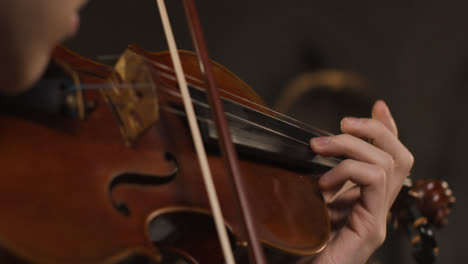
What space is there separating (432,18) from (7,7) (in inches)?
78.5

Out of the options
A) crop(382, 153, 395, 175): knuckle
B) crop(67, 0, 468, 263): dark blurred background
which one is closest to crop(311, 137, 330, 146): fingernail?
crop(382, 153, 395, 175): knuckle

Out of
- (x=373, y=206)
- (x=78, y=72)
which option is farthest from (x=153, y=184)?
(x=373, y=206)

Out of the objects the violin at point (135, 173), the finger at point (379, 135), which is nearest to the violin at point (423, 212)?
the finger at point (379, 135)

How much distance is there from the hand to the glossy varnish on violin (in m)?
0.09

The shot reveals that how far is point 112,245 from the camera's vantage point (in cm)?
33

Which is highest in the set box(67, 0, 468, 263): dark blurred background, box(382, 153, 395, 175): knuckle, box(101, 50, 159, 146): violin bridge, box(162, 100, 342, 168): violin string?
box(101, 50, 159, 146): violin bridge

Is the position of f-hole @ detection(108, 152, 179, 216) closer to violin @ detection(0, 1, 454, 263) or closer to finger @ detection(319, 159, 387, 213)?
violin @ detection(0, 1, 454, 263)

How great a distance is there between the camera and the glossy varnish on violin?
1.03 ft

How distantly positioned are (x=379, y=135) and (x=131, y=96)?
1.49 ft

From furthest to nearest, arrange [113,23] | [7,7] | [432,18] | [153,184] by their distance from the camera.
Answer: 1. [432,18]
2. [113,23]
3. [153,184]
4. [7,7]

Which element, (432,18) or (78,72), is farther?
(432,18)

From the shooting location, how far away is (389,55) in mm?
1858

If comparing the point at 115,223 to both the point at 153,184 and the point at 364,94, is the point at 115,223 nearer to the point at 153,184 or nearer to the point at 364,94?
the point at 153,184

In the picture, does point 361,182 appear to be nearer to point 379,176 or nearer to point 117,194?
point 379,176
